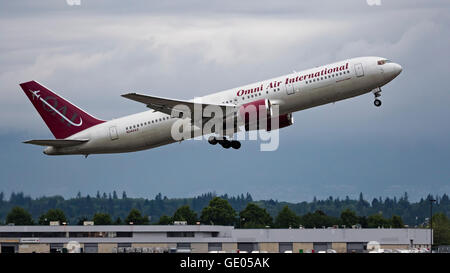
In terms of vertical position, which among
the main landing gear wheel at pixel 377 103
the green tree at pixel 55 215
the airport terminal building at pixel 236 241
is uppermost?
the main landing gear wheel at pixel 377 103

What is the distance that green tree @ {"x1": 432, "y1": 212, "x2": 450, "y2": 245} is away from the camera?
159075mm

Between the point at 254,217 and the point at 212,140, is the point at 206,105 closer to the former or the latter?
the point at 212,140

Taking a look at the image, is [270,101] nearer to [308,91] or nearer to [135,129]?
[308,91]

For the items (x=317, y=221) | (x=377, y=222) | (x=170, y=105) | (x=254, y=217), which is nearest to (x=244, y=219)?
(x=254, y=217)

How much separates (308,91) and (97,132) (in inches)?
808

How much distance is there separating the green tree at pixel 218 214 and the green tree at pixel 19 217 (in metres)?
37.9

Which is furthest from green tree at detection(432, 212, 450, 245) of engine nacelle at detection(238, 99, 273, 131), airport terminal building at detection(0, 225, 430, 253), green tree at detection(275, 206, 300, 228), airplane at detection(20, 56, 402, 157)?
engine nacelle at detection(238, 99, 273, 131)

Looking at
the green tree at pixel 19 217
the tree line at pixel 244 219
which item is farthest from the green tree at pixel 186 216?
the green tree at pixel 19 217

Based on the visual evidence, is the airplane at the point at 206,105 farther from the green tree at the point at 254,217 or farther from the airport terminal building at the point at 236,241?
the green tree at the point at 254,217

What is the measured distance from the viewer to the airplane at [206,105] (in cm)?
6625

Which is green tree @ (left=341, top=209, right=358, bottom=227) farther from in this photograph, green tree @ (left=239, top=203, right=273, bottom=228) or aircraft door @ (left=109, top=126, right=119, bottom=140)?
aircraft door @ (left=109, top=126, right=119, bottom=140)

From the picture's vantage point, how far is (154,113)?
72.4m

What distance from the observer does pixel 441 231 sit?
542 ft

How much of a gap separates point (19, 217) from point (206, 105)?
378 feet
